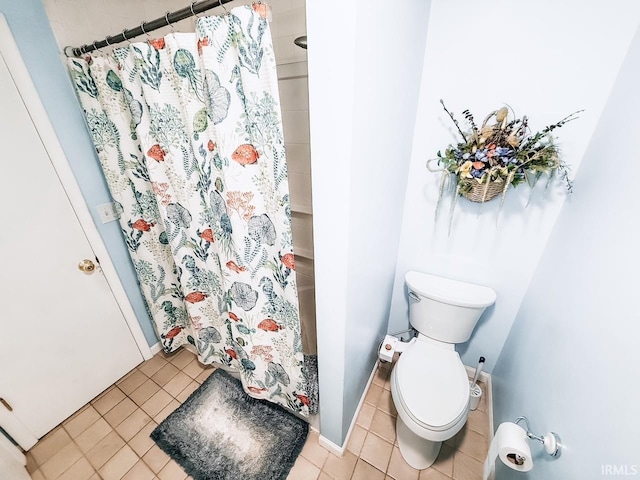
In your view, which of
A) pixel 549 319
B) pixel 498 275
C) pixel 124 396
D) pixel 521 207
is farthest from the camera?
pixel 124 396

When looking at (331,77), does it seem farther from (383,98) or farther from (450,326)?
(450,326)

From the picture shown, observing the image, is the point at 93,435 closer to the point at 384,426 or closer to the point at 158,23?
the point at 384,426

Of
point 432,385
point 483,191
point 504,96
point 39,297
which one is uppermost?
point 504,96

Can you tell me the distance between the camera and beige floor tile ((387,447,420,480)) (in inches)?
47.2

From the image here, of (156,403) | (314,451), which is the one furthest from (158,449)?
(314,451)

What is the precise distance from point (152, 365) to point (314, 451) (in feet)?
4.28

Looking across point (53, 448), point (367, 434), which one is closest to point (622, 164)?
point (367, 434)

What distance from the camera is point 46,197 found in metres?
1.20

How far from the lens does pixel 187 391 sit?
1.61m

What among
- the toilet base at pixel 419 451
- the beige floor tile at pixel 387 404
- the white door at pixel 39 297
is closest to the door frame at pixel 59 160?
the white door at pixel 39 297

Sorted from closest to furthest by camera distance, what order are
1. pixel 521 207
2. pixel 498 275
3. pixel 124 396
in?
pixel 521 207 < pixel 498 275 < pixel 124 396

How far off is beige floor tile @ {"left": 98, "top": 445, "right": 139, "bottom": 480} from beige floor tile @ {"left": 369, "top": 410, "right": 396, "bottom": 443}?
50.3 inches

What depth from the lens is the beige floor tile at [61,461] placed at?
49.1 inches

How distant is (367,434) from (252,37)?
1.86 metres
